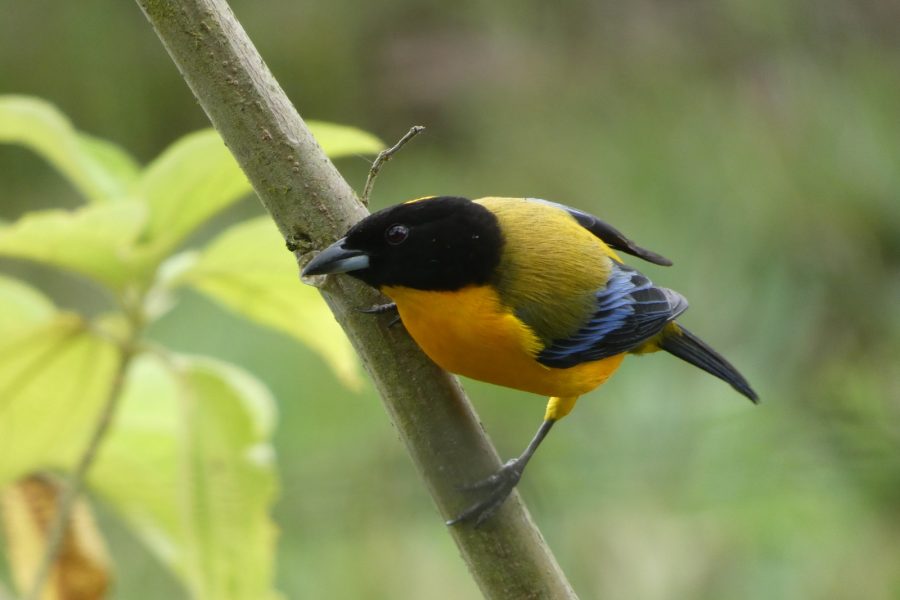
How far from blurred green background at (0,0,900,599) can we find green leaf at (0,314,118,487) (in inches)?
28.4

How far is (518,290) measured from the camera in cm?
94

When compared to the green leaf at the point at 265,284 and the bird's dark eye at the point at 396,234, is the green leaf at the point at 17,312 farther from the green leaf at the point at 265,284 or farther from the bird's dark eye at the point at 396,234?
the bird's dark eye at the point at 396,234

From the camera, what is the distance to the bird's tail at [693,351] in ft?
3.81

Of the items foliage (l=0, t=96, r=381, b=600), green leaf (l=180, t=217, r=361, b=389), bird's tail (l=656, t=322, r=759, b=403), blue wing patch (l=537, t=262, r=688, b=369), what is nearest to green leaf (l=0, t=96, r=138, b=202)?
foliage (l=0, t=96, r=381, b=600)

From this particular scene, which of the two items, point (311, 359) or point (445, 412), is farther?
point (311, 359)

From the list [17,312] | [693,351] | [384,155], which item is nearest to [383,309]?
[384,155]

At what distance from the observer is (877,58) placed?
187 centimetres

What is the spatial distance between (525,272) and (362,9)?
1340 mm

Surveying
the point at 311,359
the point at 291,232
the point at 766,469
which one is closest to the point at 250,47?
the point at 291,232

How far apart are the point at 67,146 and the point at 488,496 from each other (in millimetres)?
425

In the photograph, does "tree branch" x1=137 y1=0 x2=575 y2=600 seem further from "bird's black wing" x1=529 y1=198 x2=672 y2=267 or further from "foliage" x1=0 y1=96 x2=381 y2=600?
"bird's black wing" x1=529 y1=198 x2=672 y2=267

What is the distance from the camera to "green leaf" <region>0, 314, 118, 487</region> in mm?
817

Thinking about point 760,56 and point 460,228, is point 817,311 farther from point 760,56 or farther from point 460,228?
point 460,228

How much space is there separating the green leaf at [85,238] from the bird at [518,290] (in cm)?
17
